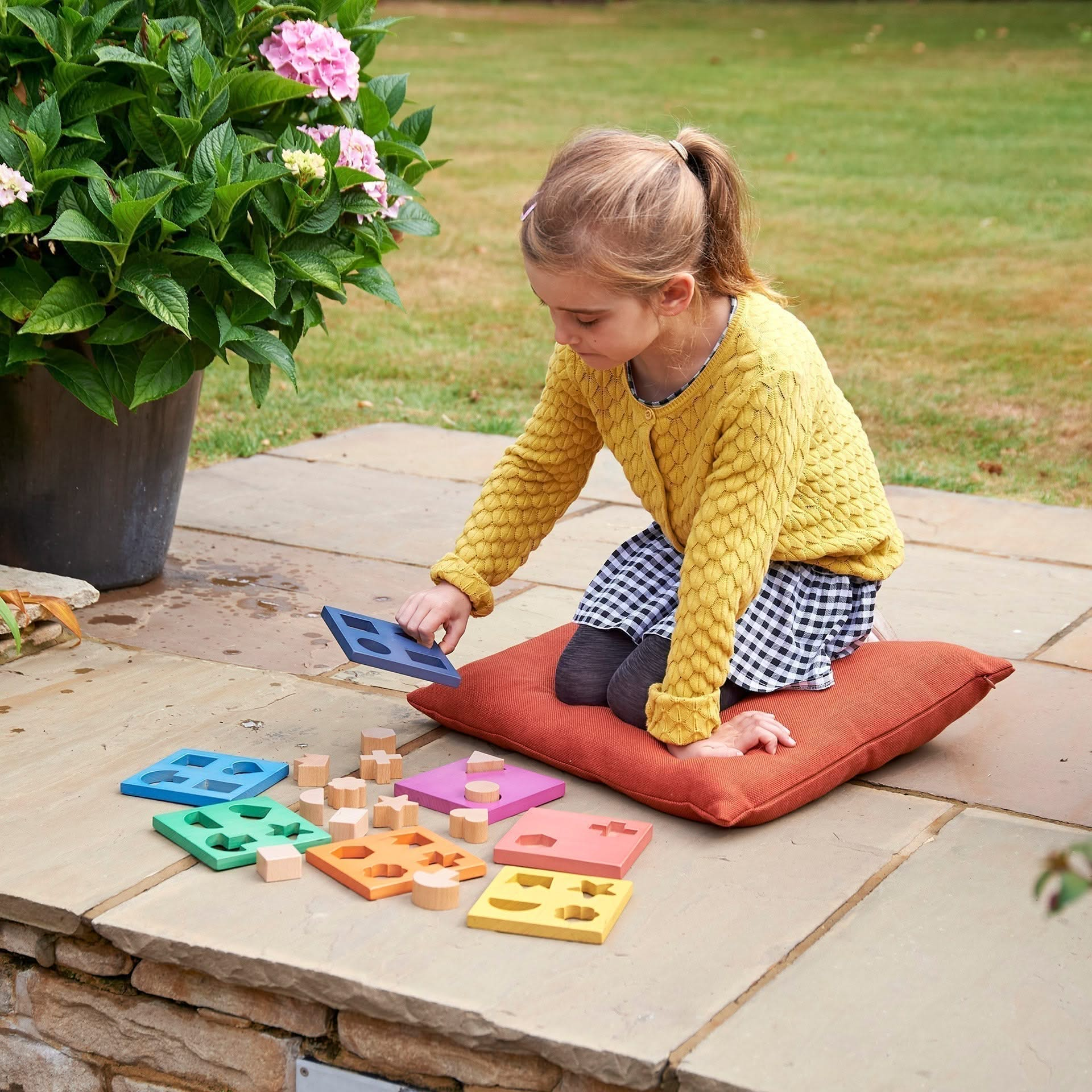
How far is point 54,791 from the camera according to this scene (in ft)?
9.02

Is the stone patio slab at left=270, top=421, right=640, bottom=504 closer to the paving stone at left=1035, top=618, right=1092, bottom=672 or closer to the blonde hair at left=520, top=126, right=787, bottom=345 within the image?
the paving stone at left=1035, top=618, right=1092, bottom=672

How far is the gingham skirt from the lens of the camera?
10.00 ft

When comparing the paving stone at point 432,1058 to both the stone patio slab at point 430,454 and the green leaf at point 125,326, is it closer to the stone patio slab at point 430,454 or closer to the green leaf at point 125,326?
the green leaf at point 125,326

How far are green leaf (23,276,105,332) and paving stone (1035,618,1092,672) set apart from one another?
92.5 inches

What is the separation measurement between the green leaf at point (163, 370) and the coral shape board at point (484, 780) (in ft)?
3.91

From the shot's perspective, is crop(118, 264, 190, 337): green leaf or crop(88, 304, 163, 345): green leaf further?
crop(88, 304, 163, 345): green leaf

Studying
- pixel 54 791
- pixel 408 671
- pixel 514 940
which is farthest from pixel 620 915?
pixel 54 791

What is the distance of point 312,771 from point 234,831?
0.28 m

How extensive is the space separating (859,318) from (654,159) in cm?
576

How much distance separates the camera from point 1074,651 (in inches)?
146

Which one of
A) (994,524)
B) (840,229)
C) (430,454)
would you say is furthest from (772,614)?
(840,229)

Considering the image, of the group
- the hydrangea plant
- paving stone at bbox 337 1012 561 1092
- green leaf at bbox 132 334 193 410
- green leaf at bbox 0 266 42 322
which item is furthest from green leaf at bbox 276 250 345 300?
paving stone at bbox 337 1012 561 1092

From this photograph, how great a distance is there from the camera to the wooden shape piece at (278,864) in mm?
2436

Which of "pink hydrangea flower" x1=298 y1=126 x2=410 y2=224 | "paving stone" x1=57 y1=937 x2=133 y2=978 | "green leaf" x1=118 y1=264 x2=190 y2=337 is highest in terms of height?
"pink hydrangea flower" x1=298 y1=126 x2=410 y2=224
